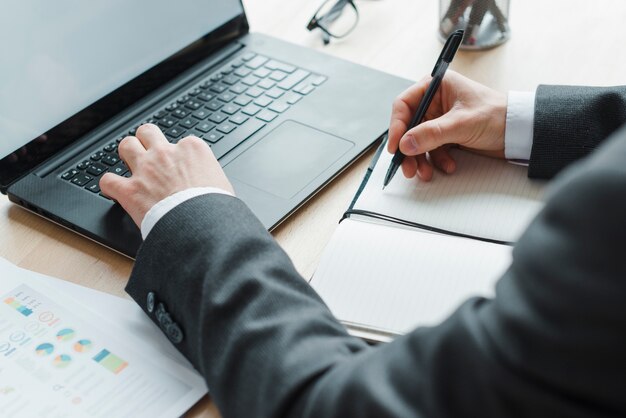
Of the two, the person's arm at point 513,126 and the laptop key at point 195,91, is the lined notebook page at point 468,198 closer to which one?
the person's arm at point 513,126

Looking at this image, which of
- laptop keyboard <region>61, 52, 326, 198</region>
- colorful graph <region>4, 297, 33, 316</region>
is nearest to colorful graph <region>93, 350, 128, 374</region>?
colorful graph <region>4, 297, 33, 316</region>

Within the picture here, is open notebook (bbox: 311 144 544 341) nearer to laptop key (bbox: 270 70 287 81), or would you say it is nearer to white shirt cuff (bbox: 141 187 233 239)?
Result: white shirt cuff (bbox: 141 187 233 239)

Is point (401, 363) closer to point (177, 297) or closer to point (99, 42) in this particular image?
point (177, 297)

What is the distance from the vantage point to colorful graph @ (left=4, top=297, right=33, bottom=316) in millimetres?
795

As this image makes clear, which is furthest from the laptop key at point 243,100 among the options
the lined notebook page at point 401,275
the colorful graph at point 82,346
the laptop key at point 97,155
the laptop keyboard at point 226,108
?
the colorful graph at point 82,346

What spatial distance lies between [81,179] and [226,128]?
0.20 m

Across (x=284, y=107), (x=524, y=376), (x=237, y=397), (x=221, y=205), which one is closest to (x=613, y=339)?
(x=524, y=376)

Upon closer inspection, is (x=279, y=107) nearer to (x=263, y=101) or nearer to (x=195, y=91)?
(x=263, y=101)

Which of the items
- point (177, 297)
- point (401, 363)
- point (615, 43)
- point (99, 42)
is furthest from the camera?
point (615, 43)

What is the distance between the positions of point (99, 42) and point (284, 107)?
0.27 metres

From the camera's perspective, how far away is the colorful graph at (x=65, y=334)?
2.48ft

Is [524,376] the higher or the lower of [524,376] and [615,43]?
the higher

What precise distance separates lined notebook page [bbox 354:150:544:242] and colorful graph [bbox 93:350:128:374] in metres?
0.31

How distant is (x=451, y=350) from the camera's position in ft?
1.64
